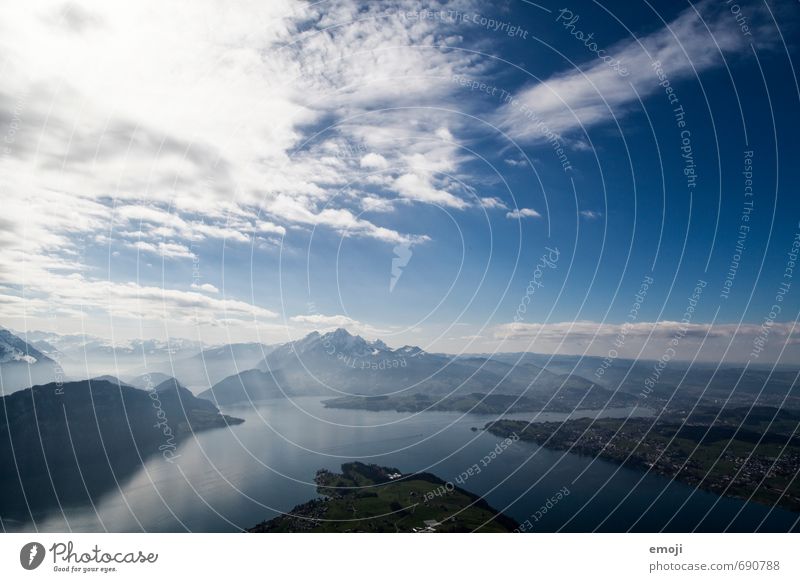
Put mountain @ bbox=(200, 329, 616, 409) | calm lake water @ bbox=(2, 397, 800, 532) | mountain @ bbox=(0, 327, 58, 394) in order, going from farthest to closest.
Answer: mountain @ bbox=(200, 329, 616, 409)
mountain @ bbox=(0, 327, 58, 394)
calm lake water @ bbox=(2, 397, 800, 532)

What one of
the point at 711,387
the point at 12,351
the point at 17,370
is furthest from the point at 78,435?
the point at 711,387

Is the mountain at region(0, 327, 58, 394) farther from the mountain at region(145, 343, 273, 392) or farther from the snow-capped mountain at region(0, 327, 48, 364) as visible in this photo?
the mountain at region(145, 343, 273, 392)

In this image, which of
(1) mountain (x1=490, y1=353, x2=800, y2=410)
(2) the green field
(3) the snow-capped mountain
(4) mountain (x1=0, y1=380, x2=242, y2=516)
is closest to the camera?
(2) the green field

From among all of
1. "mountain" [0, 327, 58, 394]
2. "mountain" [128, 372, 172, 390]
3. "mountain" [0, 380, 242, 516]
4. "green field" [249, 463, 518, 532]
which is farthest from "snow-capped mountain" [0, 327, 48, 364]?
"green field" [249, 463, 518, 532]

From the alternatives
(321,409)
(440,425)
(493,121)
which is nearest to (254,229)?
(493,121)

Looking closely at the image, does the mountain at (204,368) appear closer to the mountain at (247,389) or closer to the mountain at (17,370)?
the mountain at (247,389)

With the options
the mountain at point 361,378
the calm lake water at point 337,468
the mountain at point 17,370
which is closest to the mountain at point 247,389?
the mountain at point 361,378
